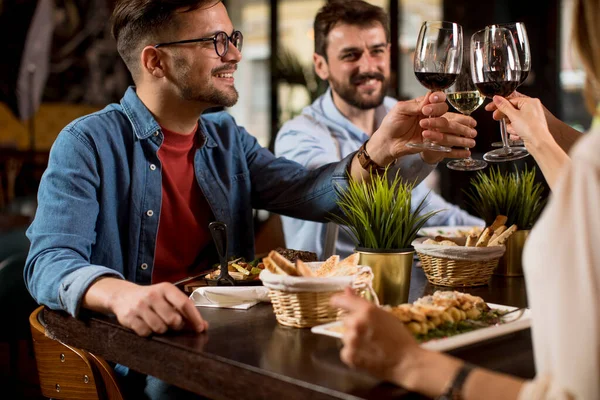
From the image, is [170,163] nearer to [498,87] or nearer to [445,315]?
[498,87]

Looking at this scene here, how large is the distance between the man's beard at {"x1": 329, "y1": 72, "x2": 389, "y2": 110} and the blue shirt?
2.7 inches

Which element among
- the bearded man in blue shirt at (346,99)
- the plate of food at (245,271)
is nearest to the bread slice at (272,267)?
the plate of food at (245,271)

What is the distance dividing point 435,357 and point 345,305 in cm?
15

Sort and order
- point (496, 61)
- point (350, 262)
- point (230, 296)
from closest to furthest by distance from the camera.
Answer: point (350, 262) < point (230, 296) < point (496, 61)

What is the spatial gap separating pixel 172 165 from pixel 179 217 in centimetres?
16

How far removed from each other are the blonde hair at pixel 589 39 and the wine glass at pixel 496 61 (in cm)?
72

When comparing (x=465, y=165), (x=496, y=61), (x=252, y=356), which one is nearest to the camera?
(x=252, y=356)

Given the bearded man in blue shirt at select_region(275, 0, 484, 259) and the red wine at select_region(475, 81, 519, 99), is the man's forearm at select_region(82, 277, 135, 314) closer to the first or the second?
the red wine at select_region(475, 81, 519, 99)

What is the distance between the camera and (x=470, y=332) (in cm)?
130

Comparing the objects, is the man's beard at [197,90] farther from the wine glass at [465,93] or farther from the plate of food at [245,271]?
the wine glass at [465,93]

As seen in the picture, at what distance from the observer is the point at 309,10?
25.9 feet

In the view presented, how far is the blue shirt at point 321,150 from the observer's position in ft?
9.83

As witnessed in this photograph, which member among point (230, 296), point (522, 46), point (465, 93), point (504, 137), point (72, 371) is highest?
point (522, 46)

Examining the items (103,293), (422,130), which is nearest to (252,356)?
(103,293)
